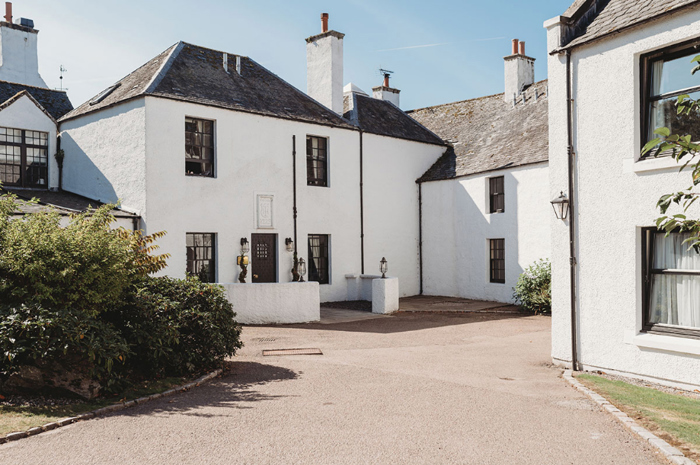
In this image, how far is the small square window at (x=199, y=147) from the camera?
1853 centimetres

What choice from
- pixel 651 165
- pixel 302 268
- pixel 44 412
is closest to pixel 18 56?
pixel 302 268

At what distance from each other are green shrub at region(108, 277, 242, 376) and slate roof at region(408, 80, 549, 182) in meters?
13.1

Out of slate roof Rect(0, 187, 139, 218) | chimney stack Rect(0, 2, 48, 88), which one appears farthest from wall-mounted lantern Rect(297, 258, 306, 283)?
chimney stack Rect(0, 2, 48, 88)

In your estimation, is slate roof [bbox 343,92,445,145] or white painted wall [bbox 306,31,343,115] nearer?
white painted wall [bbox 306,31,343,115]

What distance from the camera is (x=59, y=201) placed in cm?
1825

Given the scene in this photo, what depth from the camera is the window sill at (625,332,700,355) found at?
8.84 meters

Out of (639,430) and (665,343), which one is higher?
(665,343)

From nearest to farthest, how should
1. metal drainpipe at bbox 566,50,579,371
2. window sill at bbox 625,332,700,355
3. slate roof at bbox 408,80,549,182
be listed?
window sill at bbox 625,332,700,355 → metal drainpipe at bbox 566,50,579,371 → slate roof at bbox 408,80,549,182

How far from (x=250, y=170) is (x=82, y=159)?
5.44 meters

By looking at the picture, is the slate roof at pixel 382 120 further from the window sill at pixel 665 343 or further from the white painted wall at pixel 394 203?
the window sill at pixel 665 343

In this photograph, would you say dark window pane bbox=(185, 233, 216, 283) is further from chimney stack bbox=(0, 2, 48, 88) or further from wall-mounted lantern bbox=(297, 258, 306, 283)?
chimney stack bbox=(0, 2, 48, 88)

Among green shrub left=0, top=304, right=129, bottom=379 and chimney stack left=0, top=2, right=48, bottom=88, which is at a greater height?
chimney stack left=0, top=2, right=48, bottom=88

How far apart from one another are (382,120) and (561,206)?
49.1 feet

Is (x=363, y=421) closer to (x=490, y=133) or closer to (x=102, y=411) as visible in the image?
(x=102, y=411)
